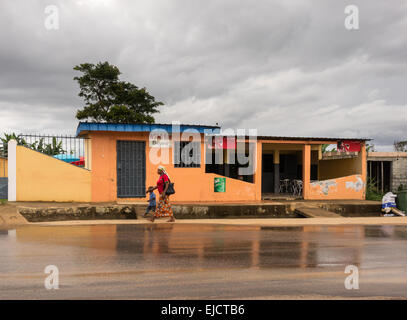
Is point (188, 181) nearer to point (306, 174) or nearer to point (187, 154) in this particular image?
point (187, 154)

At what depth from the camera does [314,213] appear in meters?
12.8

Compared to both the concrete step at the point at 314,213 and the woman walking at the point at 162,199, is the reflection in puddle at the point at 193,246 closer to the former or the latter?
the woman walking at the point at 162,199

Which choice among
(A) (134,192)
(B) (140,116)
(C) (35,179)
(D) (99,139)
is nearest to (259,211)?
(A) (134,192)

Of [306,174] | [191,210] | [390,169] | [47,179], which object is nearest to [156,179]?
[191,210]

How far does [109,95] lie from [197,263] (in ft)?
89.5

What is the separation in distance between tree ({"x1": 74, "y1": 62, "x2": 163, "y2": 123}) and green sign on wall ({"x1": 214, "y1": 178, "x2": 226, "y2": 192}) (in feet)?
49.1

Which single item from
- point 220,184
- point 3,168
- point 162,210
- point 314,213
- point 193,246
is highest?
point 3,168

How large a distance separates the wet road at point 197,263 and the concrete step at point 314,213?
400cm

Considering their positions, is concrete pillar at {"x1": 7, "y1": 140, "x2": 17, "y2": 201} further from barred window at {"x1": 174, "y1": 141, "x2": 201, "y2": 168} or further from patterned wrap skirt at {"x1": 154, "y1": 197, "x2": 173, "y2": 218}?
barred window at {"x1": 174, "y1": 141, "x2": 201, "y2": 168}

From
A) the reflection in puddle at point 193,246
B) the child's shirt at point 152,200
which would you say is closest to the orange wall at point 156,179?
the child's shirt at point 152,200

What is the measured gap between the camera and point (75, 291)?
394 cm

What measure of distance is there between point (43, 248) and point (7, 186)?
7.98m

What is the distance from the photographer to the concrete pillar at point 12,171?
12.4 meters

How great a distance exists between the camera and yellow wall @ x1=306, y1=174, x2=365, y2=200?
1686 centimetres
